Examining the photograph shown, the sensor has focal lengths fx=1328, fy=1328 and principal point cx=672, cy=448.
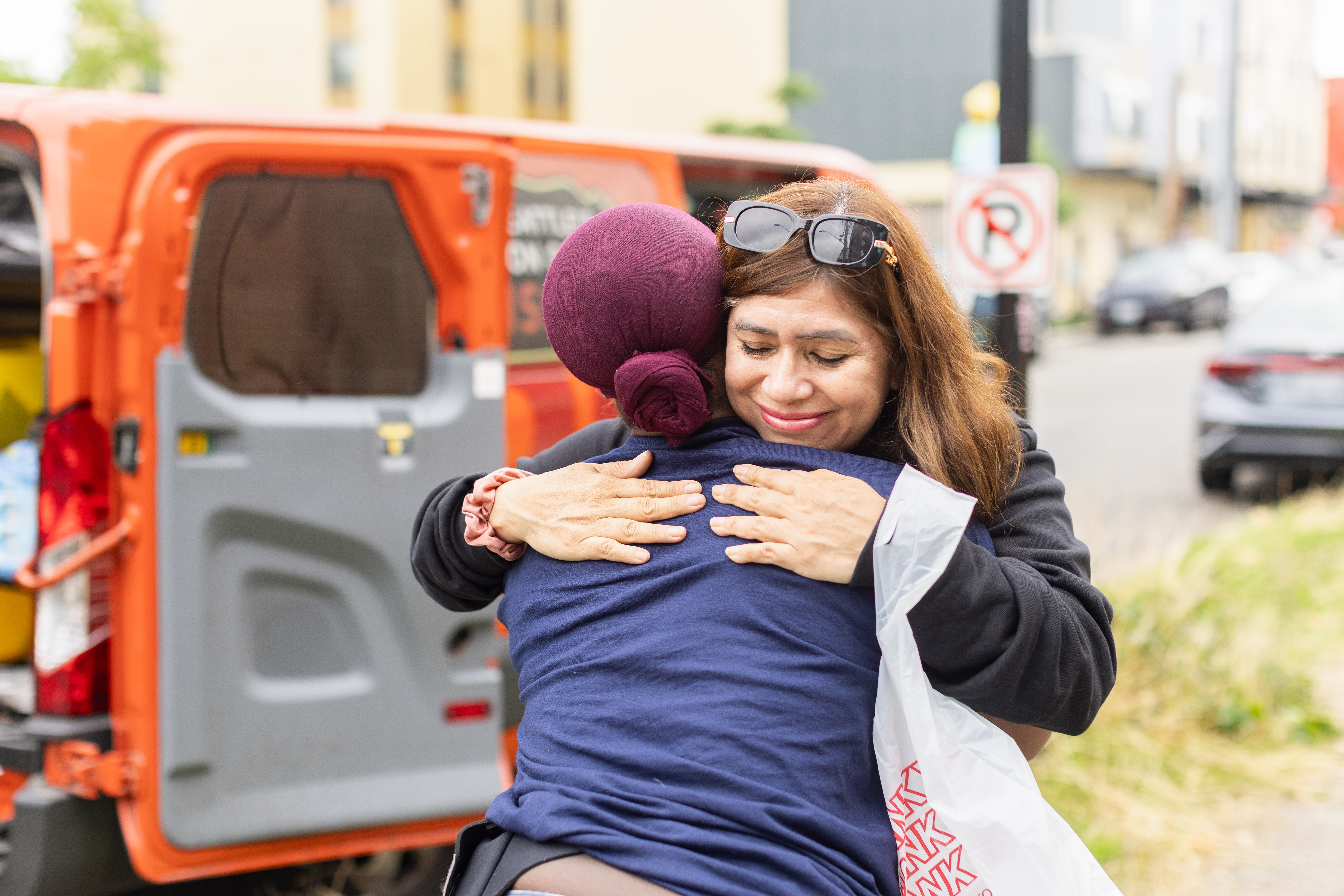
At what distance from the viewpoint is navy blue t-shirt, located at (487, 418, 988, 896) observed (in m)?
1.35

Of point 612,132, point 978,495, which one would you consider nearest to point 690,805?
point 978,495

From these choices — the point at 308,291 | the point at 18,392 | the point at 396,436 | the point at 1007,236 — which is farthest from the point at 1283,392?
the point at 18,392

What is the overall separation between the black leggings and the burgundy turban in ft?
1.62

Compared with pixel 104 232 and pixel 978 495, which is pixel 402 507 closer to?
pixel 104 232

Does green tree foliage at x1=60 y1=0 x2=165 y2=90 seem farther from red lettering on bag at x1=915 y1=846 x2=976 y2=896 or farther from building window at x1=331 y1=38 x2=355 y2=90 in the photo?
red lettering on bag at x1=915 y1=846 x2=976 y2=896

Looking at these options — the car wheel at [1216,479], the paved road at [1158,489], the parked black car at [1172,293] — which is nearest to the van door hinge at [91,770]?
the paved road at [1158,489]

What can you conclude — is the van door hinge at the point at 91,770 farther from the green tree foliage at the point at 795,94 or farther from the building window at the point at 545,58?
the building window at the point at 545,58


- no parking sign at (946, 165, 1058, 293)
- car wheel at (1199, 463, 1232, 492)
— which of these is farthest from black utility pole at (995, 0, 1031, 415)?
car wheel at (1199, 463, 1232, 492)

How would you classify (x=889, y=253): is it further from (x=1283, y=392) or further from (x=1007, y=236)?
(x=1283, y=392)

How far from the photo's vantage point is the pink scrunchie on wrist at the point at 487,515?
1715 mm

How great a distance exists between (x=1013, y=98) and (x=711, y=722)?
3705 millimetres

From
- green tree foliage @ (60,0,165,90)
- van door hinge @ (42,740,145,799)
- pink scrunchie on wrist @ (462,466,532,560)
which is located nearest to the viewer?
pink scrunchie on wrist @ (462,466,532,560)

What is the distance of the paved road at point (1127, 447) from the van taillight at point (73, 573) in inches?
116

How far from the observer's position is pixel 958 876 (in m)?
1.47
